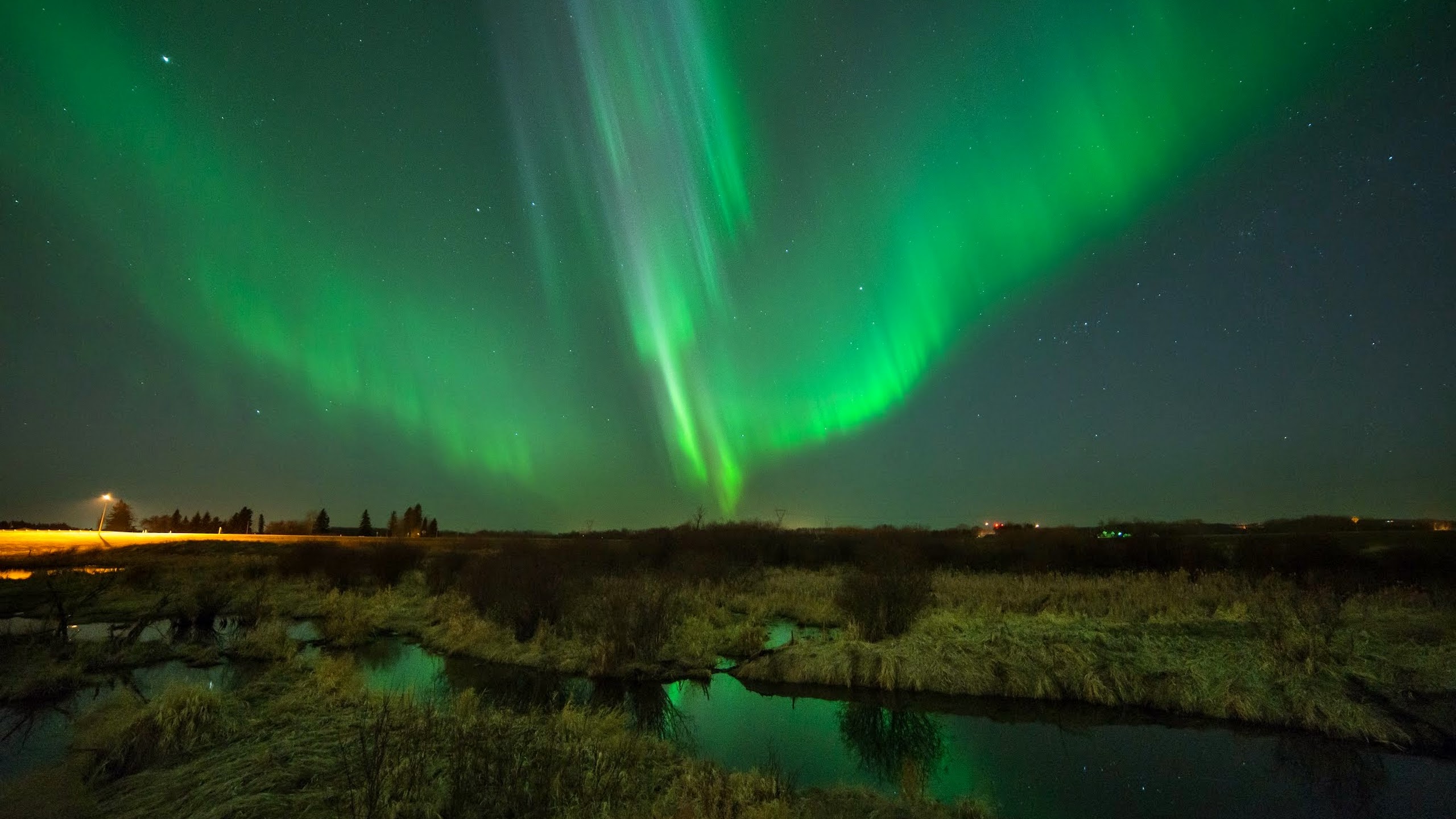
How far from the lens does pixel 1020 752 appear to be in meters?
Result: 14.3

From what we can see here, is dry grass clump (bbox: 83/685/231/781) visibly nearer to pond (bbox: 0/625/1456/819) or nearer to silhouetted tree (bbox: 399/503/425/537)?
pond (bbox: 0/625/1456/819)

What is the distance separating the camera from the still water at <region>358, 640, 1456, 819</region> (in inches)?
457

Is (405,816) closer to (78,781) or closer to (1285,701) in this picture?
(78,781)

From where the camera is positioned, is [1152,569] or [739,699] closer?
[739,699]

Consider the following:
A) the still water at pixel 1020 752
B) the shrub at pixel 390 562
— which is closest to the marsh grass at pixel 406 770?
the still water at pixel 1020 752

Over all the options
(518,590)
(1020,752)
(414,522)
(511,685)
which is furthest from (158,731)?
(414,522)

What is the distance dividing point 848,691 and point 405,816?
1347 cm

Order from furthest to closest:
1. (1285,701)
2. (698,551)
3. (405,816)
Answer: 1. (698,551)
2. (1285,701)
3. (405,816)

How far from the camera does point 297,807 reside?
8250 millimetres

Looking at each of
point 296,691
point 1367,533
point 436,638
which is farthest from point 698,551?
point 1367,533

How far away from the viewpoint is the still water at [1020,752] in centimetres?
1162

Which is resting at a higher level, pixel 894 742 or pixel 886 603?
pixel 886 603

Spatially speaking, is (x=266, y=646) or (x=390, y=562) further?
(x=390, y=562)

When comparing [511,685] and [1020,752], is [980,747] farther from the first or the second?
[511,685]
